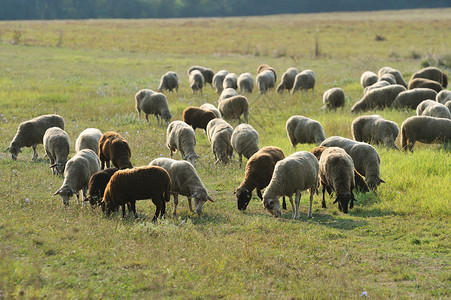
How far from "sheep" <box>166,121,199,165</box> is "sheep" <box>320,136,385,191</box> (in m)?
3.78

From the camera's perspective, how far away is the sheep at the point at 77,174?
32.2 feet

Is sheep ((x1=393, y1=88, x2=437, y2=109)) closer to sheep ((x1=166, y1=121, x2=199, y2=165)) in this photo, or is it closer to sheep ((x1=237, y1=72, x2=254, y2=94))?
sheep ((x1=237, y1=72, x2=254, y2=94))

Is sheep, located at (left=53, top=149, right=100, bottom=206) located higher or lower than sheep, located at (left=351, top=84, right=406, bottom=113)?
higher

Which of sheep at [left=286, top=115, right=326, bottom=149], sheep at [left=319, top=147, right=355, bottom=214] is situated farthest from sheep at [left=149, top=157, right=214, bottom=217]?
sheep at [left=286, top=115, right=326, bottom=149]

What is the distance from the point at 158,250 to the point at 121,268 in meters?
0.71

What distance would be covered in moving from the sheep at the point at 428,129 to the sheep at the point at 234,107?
5.59m

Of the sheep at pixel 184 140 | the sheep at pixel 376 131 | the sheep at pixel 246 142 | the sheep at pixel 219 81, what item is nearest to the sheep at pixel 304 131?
the sheep at pixel 376 131

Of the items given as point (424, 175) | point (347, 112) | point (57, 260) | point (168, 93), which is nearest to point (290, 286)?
point (57, 260)

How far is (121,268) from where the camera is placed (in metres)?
6.81

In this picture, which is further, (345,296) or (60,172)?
(60,172)

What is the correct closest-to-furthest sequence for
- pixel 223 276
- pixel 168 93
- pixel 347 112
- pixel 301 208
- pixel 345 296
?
pixel 345 296
pixel 223 276
pixel 301 208
pixel 347 112
pixel 168 93

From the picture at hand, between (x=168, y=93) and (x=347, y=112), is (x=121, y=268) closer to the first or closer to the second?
(x=347, y=112)

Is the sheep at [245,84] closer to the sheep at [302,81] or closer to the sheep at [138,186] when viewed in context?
the sheep at [302,81]

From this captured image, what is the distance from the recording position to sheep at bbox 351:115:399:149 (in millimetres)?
14375
